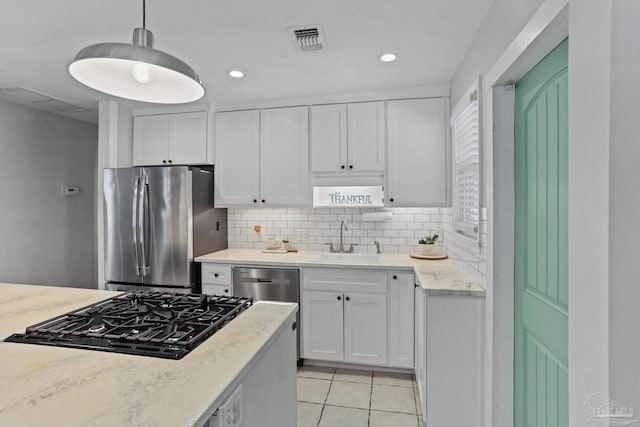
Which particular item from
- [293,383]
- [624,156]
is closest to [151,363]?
[293,383]

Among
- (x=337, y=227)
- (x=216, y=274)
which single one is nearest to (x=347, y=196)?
(x=337, y=227)

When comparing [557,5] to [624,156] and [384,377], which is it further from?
[384,377]

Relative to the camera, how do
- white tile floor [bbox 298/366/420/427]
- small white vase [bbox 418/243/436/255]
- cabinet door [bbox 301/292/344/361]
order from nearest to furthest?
1. white tile floor [bbox 298/366/420/427]
2. cabinet door [bbox 301/292/344/361]
3. small white vase [bbox 418/243/436/255]

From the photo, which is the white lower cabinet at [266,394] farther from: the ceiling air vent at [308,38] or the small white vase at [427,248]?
the small white vase at [427,248]

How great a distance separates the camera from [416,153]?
9.64 ft

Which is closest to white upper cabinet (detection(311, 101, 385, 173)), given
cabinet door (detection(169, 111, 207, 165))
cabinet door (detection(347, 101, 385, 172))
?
cabinet door (detection(347, 101, 385, 172))

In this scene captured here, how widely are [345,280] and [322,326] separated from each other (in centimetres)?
46

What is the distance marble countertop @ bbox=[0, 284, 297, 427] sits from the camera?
71 centimetres

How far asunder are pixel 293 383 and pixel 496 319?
3.67ft

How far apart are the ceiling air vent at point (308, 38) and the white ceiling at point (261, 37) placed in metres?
0.04

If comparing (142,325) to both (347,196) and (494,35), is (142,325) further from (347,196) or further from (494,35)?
(347,196)

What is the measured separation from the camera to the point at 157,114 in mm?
3457

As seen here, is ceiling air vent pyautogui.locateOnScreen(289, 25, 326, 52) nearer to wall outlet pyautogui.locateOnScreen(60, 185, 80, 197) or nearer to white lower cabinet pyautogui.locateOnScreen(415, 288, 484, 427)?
white lower cabinet pyautogui.locateOnScreen(415, 288, 484, 427)

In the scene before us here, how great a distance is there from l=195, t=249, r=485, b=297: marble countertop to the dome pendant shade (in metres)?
1.67
